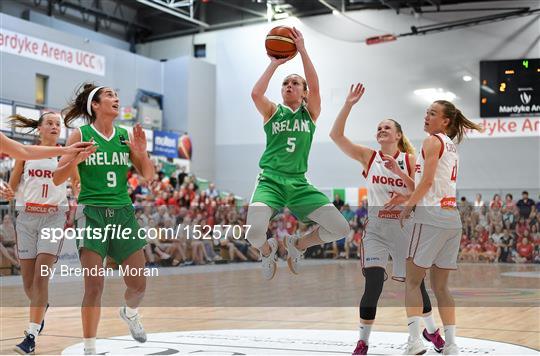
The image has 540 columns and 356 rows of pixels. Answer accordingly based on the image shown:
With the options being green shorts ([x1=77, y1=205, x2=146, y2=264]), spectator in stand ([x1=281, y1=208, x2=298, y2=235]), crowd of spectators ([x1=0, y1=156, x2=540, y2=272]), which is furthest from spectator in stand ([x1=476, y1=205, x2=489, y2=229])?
green shorts ([x1=77, y1=205, x2=146, y2=264])

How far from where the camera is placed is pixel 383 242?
5.47 metres

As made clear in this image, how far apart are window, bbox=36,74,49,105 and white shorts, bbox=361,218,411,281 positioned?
17.8 metres

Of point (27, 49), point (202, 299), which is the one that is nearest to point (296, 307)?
point (202, 299)

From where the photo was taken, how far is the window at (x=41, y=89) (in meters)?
21.1

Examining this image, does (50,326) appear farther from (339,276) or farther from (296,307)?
(339,276)

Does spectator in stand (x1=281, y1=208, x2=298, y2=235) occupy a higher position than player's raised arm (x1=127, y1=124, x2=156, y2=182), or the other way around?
player's raised arm (x1=127, y1=124, x2=156, y2=182)

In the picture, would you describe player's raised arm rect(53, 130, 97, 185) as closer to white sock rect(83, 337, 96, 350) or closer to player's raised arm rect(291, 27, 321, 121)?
white sock rect(83, 337, 96, 350)

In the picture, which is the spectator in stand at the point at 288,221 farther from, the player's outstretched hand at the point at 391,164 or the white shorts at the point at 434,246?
the white shorts at the point at 434,246

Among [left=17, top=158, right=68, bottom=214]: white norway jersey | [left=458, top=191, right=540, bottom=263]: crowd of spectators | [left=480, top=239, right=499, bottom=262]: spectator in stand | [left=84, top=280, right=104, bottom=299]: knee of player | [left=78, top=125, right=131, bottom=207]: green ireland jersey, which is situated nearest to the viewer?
[left=84, top=280, right=104, bottom=299]: knee of player

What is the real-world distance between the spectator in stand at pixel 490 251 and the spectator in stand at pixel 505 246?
10 centimetres

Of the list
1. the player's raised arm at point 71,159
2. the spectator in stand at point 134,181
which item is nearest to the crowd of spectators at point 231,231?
the spectator in stand at point 134,181

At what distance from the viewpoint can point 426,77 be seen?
23062 millimetres

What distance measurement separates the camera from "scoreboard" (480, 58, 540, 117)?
2027 cm

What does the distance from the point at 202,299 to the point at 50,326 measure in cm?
292
